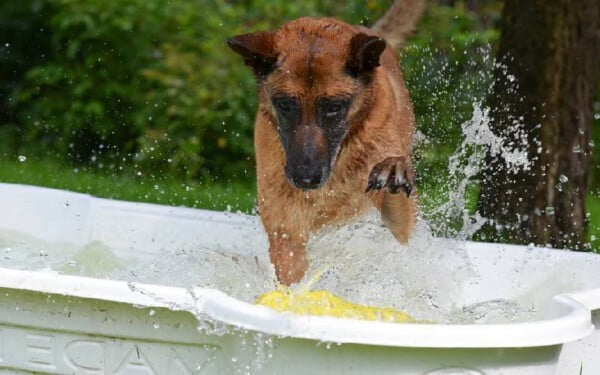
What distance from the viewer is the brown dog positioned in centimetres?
469

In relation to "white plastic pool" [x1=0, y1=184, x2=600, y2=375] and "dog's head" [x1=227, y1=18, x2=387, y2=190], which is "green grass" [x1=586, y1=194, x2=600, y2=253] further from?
"dog's head" [x1=227, y1=18, x2=387, y2=190]

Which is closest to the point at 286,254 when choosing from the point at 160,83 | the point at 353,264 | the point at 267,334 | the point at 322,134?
the point at 353,264

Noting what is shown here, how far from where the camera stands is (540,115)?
6809 millimetres

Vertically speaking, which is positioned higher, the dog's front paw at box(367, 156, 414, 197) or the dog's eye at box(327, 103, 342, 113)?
the dog's eye at box(327, 103, 342, 113)

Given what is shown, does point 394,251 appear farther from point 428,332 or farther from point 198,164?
point 198,164

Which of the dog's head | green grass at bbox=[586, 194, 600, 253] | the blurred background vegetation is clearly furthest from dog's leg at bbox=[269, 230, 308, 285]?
the blurred background vegetation

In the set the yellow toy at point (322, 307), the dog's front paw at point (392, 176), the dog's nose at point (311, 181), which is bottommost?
the yellow toy at point (322, 307)

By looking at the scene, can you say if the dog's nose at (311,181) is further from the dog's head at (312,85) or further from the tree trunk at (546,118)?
the tree trunk at (546,118)

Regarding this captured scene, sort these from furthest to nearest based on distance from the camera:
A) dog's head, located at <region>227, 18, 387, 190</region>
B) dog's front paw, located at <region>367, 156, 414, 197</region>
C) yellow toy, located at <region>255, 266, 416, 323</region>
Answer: dog's head, located at <region>227, 18, 387, 190</region> < dog's front paw, located at <region>367, 156, 414, 197</region> < yellow toy, located at <region>255, 266, 416, 323</region>

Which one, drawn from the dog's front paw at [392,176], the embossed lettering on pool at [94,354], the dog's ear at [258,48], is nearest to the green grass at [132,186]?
the dog's ear at [258,48]

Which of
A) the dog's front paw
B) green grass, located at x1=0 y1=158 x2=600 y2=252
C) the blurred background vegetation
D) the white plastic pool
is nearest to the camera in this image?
the white plastic pool

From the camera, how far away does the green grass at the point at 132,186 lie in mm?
8305

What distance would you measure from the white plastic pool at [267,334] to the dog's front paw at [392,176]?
79cm

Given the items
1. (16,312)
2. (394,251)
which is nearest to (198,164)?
(394,251)
